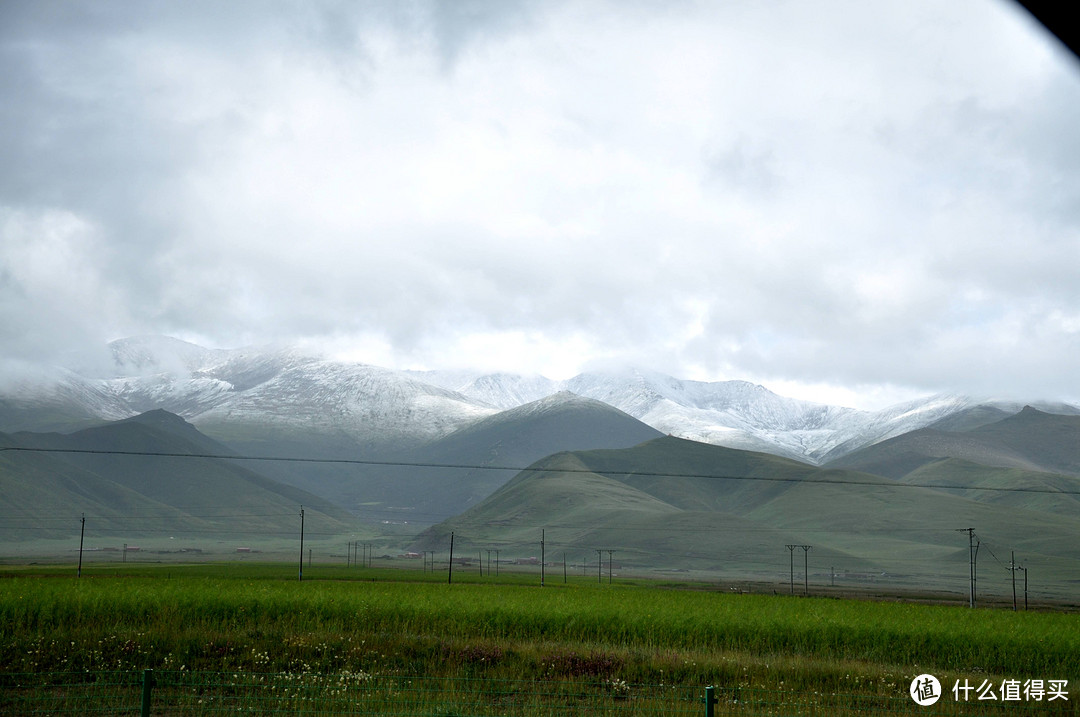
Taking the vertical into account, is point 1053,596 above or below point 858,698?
below

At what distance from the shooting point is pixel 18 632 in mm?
30172

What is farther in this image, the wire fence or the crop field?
the crop field

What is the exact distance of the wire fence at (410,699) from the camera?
856 inches

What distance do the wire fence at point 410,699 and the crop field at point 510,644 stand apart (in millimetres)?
174

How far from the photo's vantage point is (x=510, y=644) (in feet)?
103

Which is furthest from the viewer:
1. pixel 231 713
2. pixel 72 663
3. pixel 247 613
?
pixel 247 613

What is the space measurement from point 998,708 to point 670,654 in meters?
9.90

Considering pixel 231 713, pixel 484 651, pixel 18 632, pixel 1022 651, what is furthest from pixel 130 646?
pixel 1022 651

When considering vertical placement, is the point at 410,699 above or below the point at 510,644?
above

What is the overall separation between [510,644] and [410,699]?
28.1 ft

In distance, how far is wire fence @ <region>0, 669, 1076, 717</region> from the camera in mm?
21750

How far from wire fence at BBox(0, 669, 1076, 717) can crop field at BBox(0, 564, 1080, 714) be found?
174 mm

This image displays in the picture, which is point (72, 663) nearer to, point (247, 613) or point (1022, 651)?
point (247, 613)

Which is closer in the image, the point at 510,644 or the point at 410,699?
the point at 410,699
